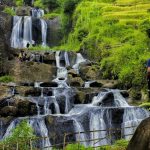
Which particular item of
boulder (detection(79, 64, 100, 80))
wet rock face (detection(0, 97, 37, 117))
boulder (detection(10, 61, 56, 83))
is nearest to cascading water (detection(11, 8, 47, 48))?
boulder (detection(10, 61, 56, 83))

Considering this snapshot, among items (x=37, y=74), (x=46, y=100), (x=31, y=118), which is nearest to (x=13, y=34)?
(x=37, y=74)

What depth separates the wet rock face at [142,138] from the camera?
999cm

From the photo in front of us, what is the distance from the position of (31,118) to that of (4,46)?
49.6ft

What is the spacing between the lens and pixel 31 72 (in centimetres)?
3697

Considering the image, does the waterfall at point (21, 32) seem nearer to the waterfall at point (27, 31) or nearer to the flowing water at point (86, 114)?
the waterfall at point (27, 31)

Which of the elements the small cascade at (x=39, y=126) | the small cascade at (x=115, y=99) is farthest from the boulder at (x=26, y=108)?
the small cascade at (x=115, y=99)

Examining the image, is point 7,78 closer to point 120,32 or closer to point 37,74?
point 37,74

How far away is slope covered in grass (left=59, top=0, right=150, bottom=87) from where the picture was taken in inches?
1307

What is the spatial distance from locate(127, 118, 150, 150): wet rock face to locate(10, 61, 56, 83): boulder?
1018 inches

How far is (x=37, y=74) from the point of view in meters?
36.9

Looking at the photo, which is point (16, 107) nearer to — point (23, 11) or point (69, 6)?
point (69, 6)

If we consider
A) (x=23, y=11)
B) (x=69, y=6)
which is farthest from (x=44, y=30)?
(x=23, y=11)

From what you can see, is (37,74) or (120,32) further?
(120,32)

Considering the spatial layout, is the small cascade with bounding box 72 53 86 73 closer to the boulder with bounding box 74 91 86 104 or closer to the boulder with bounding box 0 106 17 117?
the boulder with bounding box 74 91 86 104
